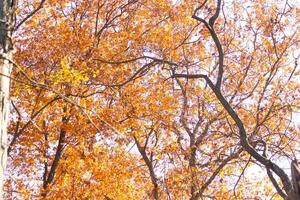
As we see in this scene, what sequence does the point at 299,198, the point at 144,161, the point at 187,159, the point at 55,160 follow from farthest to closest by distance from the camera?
the point at 144,161 → the point at 187,159 → the point at 55,160 → the point at 299,198

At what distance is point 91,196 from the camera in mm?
13461

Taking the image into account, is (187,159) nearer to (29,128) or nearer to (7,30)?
(29,128)

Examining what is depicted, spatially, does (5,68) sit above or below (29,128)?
below

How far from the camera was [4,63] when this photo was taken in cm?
412

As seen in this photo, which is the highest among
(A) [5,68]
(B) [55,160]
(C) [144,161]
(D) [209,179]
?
(C) [144,161]

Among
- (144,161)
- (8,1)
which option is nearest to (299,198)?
(8,1)

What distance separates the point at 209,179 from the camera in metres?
13.6

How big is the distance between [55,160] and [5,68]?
30.5ft

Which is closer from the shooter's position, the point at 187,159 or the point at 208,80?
the point at 208,80

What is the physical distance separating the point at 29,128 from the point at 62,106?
140 centimetres

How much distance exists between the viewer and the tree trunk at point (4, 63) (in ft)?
12.9

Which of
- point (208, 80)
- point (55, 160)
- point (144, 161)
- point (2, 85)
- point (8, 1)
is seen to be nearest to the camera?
point (2, 85)

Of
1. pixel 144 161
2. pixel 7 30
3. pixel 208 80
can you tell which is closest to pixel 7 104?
pixel 7 30

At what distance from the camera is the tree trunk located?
394 centimetres
